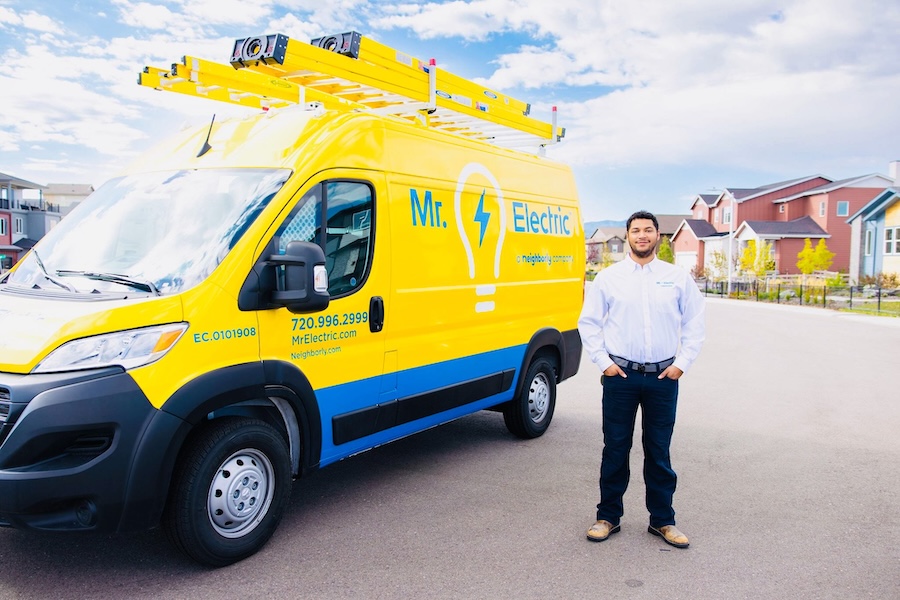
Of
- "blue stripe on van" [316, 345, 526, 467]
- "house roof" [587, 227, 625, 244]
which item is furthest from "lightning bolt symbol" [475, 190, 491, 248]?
"house roof" [587, 227, 625, 244]

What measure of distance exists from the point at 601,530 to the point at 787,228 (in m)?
53.3

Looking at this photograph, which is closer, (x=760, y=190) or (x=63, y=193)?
(x=760, y=190)

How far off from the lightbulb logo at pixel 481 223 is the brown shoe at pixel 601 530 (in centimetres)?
199

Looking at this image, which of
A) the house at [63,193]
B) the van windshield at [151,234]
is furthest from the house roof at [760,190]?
the house at [63,193]

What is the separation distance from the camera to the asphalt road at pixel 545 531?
3.89 m

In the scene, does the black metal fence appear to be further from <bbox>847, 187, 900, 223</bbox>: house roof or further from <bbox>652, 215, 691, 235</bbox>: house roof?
<bbox>652, 215, 691, 235</bbox>: house roof

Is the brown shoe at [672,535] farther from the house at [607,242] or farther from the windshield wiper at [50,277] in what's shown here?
the house at [607,242]

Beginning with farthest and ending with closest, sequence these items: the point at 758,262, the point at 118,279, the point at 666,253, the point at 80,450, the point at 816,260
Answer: the point at 666,253, the point at 758,262, the point at 816,260, the point at 118,279, the point at 80,450

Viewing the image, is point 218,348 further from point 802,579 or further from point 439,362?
point 802,579

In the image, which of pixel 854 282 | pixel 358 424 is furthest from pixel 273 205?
pixel 854 282

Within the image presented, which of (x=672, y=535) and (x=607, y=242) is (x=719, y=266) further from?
(x=607, y=242)

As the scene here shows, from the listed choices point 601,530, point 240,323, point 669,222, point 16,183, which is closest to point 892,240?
point 601,530

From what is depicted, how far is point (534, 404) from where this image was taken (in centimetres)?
700

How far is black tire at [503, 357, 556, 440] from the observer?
6.76m
